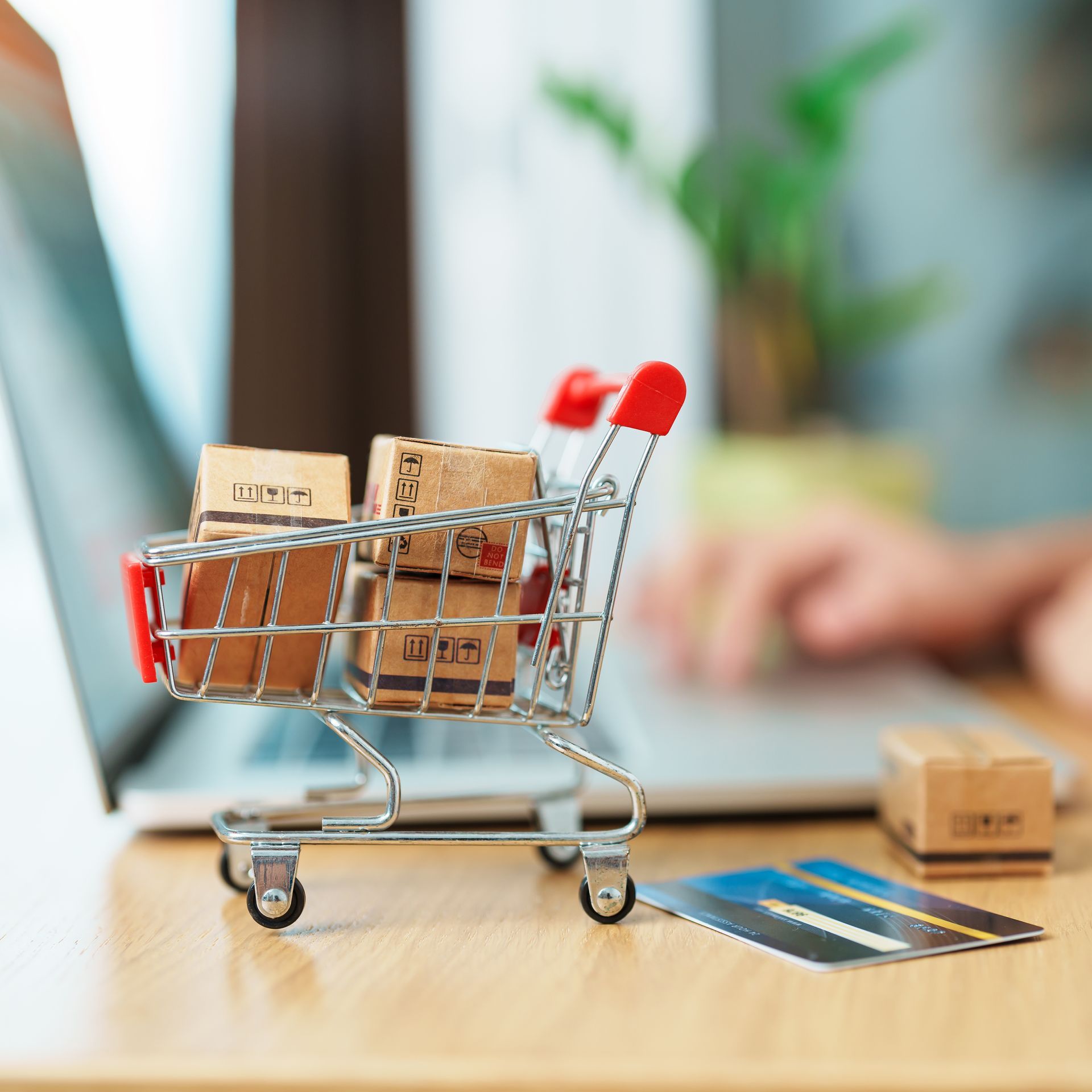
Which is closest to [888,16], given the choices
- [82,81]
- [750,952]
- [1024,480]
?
[1024,480]

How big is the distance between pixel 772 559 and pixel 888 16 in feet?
4.13

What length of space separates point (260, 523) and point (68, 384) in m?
0.37

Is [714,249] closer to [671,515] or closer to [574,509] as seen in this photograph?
[671,515]

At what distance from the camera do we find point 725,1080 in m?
0.34

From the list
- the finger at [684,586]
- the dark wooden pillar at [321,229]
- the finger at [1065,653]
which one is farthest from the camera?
the dark wooden pillar at [321,229]

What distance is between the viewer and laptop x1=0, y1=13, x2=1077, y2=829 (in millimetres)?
631

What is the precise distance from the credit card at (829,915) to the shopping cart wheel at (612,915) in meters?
0.02

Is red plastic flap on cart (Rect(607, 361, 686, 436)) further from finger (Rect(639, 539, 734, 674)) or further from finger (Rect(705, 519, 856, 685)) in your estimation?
finger (Rect(639, 539, 734, 674))

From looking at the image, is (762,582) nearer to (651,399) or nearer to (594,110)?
(651,399)

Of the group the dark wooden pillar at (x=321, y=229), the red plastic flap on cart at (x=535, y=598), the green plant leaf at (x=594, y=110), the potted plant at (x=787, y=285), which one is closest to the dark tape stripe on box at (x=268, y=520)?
the red plastic flap on cart at (x=535, y=598)

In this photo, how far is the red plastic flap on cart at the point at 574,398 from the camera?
2.10 feet

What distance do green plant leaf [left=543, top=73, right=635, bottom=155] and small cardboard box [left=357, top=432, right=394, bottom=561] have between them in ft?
3.86

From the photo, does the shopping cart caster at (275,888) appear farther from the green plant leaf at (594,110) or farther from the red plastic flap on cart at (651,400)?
the green plant leaf at (594,110)

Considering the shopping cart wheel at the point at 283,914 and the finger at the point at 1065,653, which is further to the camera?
the finger at the point at 1065,653
